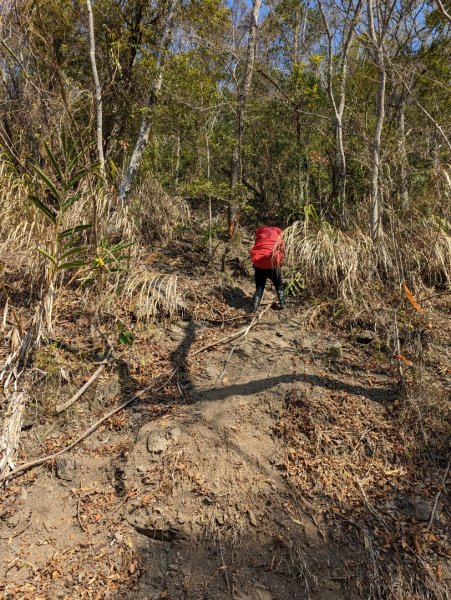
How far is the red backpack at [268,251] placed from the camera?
4.82m

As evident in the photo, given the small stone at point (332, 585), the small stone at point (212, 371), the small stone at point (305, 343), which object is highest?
the small stone at point (305, 343)

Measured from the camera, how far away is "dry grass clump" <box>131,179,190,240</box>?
255 inches

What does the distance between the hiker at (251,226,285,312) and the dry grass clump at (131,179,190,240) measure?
2.17 m

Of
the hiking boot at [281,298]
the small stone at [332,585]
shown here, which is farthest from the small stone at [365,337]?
the small stone at [332,585]

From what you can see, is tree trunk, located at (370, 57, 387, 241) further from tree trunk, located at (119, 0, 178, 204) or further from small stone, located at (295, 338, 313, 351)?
tree trunk, located at (119, 0, 178, 204)

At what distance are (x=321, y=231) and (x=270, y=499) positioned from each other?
12.1 ft

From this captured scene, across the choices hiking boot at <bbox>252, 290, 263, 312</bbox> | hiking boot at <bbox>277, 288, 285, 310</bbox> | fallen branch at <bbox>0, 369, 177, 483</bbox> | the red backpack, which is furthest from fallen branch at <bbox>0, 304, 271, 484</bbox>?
the red backpack

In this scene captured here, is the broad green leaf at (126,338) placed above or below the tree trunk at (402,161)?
below

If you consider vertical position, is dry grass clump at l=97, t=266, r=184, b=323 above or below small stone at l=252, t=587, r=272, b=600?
above

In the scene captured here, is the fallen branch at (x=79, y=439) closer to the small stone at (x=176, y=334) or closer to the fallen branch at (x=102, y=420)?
the fallen branch at (x=102, y=420)

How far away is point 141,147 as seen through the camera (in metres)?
6.06

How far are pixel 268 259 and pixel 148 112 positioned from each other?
3.01 m

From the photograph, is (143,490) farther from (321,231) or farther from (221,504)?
(321,231)

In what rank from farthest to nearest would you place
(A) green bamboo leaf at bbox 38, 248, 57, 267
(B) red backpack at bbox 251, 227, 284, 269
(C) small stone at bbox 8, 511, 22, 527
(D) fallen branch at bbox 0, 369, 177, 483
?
(B) red backpack at bbox 251, 227, 284, 269 → (A) green bamboo leaf at bbox 38, 248, 57, 267 → (D) fallen branch at bbox 0, 369, 177, 483 → (C) small stone at bbox 8, 511, 22, 527
